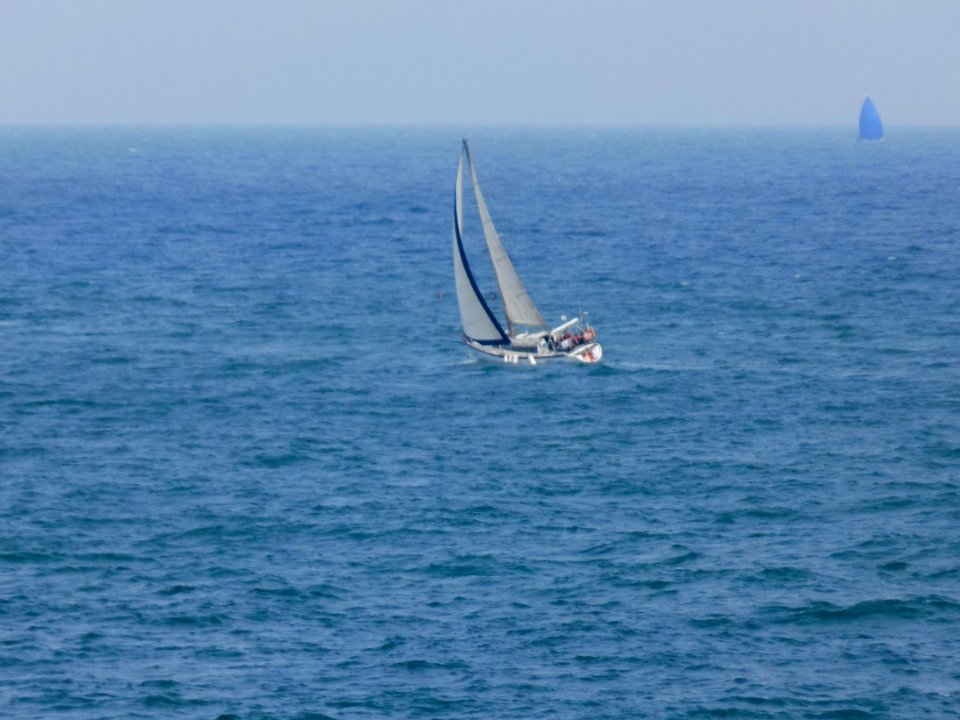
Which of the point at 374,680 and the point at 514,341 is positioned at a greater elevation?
the point at 514,341

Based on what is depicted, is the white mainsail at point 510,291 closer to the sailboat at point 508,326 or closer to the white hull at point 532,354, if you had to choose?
the sailboat at point 508,326

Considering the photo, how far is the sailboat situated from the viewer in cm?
9950

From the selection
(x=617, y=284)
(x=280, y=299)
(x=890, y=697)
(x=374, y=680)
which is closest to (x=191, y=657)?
(x=374, y=680)

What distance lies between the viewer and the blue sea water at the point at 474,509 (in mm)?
52562

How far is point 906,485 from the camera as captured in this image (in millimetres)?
71938

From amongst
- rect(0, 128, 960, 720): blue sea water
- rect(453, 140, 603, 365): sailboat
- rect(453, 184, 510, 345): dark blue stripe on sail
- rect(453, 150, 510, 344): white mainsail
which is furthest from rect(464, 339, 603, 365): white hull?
rect(0, 128, 960, 720): blue sea water

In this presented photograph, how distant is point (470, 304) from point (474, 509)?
32.2m

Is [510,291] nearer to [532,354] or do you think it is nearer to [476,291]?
[476,291]

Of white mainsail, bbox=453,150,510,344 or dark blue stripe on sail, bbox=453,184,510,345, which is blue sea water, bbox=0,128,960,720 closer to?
white mainsail, bbox=453,150,510,344

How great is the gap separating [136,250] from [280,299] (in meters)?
39.9

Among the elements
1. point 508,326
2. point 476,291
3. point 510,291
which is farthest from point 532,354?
point 476,291

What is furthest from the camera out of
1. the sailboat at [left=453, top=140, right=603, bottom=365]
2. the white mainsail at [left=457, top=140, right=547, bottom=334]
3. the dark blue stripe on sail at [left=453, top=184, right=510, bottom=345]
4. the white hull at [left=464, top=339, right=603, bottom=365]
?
the white mainsail at [left=457, top=140, right=547, bottom=334]

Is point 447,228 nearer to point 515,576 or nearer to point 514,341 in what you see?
point 514,341

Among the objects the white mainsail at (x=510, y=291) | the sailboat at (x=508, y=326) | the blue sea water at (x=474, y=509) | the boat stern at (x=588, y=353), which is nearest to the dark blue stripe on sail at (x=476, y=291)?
the sailboat at (x=508, y=326)
